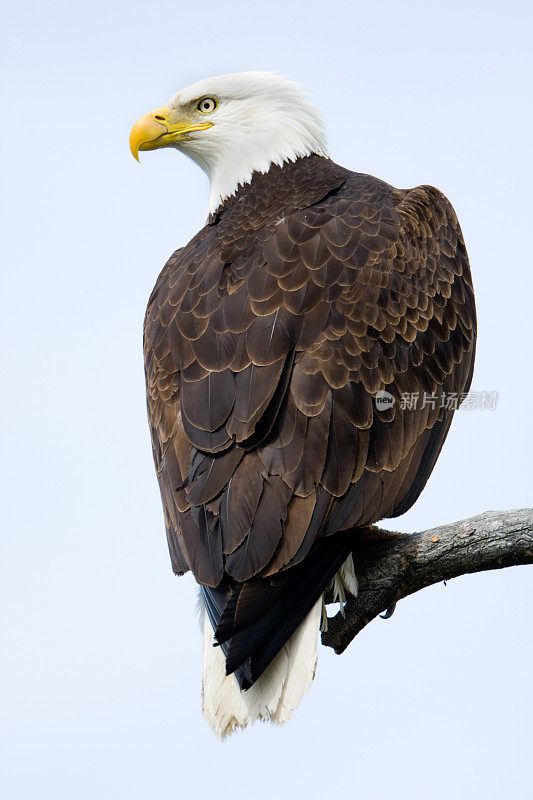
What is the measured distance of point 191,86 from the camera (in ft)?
24.1

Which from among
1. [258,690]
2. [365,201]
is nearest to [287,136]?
[365,201]

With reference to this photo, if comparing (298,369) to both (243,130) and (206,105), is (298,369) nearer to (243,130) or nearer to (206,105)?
(243,130)

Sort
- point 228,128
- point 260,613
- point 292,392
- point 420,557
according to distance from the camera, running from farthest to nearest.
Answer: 1. point 228,128
2. point 420,557
3. point 292,392
4. point 260,613

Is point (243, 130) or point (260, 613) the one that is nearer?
point (260, 613)

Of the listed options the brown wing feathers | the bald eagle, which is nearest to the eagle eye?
the bald eagle

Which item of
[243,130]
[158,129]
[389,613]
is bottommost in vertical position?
[389,613]

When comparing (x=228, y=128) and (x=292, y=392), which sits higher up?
(x=228, y=128)

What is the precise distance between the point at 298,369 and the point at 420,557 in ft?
3.54

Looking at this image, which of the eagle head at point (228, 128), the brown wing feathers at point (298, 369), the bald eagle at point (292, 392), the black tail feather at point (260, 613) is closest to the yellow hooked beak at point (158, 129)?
the eagle head at point (228, 128)

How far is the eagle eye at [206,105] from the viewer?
7.39m

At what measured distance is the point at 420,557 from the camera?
18.4 feet

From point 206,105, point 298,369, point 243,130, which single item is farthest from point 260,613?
point 206,105

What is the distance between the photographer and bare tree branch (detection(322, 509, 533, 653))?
17.5 ft

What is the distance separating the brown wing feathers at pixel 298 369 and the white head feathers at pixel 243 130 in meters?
0.56
